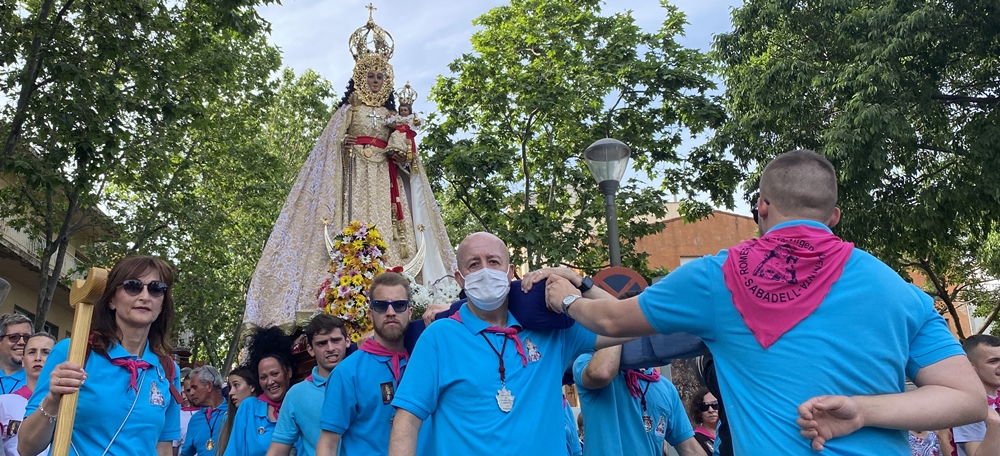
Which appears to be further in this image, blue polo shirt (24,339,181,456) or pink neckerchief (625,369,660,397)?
pink neckerchief (625,369,660,397)

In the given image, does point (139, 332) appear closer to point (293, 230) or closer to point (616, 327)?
point (616, 327)

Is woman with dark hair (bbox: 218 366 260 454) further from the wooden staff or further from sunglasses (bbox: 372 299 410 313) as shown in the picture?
the wooden staff

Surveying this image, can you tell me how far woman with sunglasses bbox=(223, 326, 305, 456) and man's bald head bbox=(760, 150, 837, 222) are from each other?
4591mm

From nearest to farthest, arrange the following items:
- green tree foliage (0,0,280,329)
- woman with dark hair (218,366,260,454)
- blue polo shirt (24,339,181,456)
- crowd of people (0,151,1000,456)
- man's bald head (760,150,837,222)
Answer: crowd of people (0,151,1000,456)
man's bald head (760,150,837,222)
blue polo shirt (24,339,181,456)
woman with dark hair (218,366,260,454)
green tree foliage (0,0,280,329)

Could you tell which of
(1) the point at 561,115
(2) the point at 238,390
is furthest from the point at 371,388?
(1) the point at 561,115

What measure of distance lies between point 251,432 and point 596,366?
3.37m

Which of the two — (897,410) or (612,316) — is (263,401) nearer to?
(612,316)

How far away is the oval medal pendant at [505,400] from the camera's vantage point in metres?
3.87

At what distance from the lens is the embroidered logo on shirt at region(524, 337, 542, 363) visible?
4.05m

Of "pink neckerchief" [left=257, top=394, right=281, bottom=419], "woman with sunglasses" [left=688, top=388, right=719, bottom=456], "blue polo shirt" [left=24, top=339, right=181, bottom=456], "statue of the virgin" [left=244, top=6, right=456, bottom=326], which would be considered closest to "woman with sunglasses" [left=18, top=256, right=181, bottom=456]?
"blue polo shirt" [left=24, top=339, right=181, bottom=456]

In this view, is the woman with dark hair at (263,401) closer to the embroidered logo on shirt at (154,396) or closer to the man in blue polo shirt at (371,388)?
the man in blue polo shirt at (371,388)

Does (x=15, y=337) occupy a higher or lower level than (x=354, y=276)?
lower

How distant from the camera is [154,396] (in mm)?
4453

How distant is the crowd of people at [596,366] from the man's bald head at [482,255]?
0.01 m
